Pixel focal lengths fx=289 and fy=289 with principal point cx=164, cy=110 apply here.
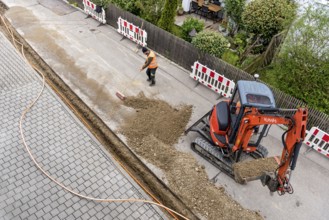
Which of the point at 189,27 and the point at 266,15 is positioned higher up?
the point at 266,15

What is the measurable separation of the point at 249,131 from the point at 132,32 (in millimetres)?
8304

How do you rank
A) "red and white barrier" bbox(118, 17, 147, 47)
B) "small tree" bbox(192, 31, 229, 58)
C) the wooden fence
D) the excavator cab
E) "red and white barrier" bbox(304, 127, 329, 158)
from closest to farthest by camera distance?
the excavator cab → "red and white barrier" bbox(304, 127, 329, 158) → the wooden fence → "small tree" bbox(192, 31, 229, 58) → "red and white barrier" bbox(118, 17, 147, 47)

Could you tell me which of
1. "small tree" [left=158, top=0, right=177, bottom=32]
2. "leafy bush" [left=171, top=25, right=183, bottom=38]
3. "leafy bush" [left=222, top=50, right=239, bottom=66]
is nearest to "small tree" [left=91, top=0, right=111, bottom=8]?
"small tree" [left=158, top=0, right=177, bottom=32]

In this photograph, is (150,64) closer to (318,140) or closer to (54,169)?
(54,169)

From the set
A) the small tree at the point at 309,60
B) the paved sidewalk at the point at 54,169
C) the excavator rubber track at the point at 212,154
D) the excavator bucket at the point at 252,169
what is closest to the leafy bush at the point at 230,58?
the small tree at the point at 309,60

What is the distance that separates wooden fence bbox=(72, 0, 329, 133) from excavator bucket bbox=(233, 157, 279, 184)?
9.30 ft

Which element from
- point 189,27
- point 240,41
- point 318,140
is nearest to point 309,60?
point 318,140

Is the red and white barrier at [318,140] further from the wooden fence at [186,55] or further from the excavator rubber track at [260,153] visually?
the excavator rubber track at [260,153]

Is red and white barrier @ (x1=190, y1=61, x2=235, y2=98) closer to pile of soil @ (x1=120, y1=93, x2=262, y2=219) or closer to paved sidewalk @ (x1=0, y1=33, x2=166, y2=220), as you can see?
pile of soil @ (x1=120, y1=93, x2=262, y2=219)

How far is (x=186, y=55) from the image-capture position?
12414mm

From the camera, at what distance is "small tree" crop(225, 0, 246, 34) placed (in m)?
13.7

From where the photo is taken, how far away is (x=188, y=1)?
16.5 meters

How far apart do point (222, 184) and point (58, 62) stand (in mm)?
8510

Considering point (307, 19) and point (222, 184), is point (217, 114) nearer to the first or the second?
point (222, 184)
